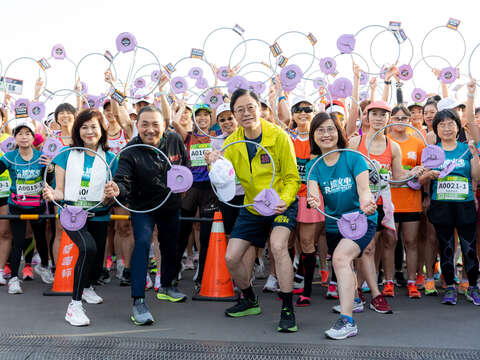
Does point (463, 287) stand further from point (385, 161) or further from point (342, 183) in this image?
point (342, 183)

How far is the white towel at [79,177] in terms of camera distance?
4.84m

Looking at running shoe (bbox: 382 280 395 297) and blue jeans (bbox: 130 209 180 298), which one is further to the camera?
running shoe (bbox: 382 280 395 297)

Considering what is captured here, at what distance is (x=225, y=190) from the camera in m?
4.55

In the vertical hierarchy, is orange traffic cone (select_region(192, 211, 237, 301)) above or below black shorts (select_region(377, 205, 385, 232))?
below

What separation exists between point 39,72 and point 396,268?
5.92m

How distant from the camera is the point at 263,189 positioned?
171 inches

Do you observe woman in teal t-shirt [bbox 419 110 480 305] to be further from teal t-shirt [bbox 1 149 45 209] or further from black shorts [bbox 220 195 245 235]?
teal t-shirt [bbox 1 149 45 209]

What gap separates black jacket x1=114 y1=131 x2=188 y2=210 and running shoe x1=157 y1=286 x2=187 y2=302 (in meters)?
0.95

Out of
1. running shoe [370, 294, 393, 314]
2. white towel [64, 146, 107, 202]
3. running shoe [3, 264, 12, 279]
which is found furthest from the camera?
running shoe [3, 264, 12, 279]

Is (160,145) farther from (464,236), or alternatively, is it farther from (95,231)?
(464,236)

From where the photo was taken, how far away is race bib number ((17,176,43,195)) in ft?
19.3

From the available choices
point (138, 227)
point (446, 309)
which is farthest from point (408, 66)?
point (138, 227)

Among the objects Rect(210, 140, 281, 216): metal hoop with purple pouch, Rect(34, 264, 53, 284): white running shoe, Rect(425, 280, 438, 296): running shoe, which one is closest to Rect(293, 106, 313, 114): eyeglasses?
Rect(210, 140, 281, 216): metal hoop with purple pouch

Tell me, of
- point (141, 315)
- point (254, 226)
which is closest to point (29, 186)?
point (141, 315)
